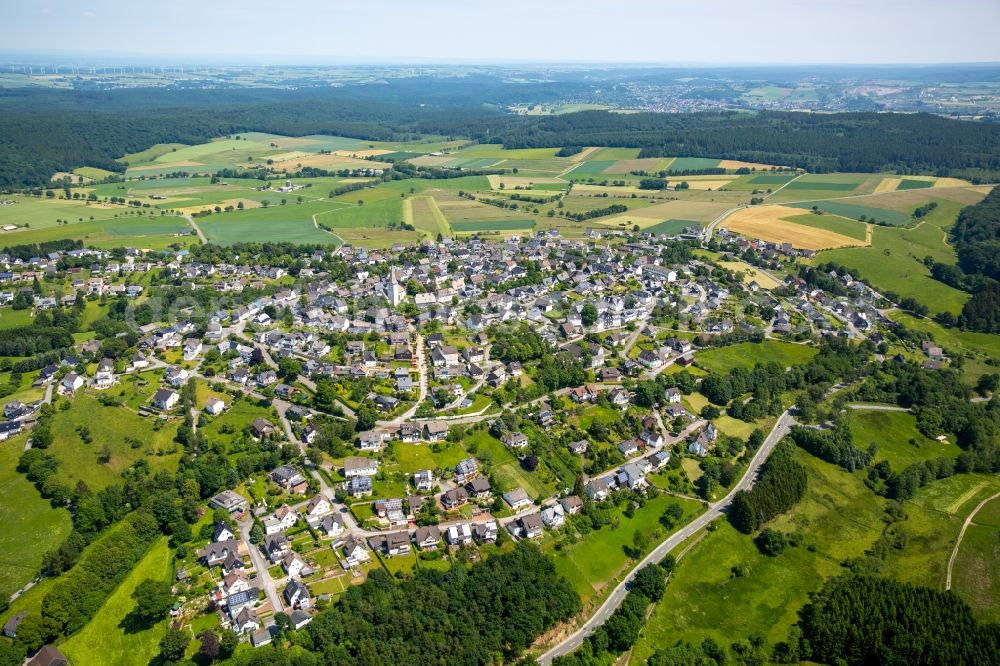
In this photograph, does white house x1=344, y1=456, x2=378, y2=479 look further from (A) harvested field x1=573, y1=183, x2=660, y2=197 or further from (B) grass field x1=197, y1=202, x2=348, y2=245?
(A) harvested field x1=573, y1=183, x2=660, y2=197

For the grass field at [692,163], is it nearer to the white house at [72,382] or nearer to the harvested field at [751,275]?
the harvested field at [751,275]

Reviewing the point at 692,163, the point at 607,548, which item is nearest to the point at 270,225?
the point at 607,548

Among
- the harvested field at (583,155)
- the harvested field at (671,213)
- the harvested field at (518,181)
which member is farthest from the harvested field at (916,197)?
the harvested field at (583,155)

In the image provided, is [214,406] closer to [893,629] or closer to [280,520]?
[280,520]

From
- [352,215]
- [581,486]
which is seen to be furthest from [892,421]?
[352,215]

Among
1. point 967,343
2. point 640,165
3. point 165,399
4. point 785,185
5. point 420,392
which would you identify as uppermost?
point 640,165

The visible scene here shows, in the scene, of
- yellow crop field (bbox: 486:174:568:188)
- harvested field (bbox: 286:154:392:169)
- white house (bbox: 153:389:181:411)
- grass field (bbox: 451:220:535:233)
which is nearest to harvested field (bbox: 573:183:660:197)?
yellow crop field (bbox: 486:174:568:188)
